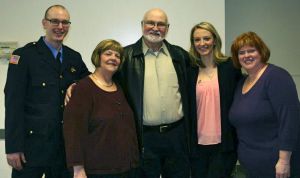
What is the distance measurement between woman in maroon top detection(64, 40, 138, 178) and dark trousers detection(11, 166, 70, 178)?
396 mm

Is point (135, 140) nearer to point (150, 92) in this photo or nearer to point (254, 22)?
point (150, 92)

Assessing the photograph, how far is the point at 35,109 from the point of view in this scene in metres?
1.89

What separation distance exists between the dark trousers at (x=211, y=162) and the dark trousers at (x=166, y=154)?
71 mm

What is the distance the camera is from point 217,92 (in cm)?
205

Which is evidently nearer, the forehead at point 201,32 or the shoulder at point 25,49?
the shoulder at point 25,49

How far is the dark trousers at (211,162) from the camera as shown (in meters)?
2.01

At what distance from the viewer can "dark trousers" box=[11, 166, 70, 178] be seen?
6.23ft

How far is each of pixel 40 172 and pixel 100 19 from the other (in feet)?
5.70

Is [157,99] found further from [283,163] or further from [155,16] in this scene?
[283,163]

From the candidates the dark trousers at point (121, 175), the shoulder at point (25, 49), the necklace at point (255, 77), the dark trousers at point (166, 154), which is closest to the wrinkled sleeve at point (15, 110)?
the shoulder at point (25, 49)

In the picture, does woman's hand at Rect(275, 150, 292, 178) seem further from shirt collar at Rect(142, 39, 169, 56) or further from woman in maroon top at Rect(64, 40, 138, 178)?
shirt collar at Rect(142, 39, 169, 56)

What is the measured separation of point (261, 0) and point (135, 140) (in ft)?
9.76

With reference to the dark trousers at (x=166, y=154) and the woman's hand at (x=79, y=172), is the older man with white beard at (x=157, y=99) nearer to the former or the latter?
the dark trousers at (x=166, y=154)

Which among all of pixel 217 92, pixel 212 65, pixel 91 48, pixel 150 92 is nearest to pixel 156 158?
pixel 150 92
